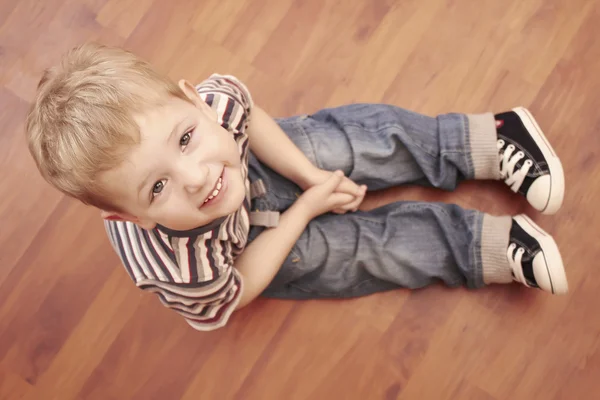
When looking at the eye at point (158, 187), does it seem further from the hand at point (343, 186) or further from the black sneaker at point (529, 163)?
the black sneaker at point (529, 163)

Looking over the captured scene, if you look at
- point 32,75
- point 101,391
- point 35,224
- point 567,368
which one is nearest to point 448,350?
point 567,368

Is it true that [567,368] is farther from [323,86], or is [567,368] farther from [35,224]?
[35,224]

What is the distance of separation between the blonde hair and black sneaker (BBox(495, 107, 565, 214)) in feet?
1.69

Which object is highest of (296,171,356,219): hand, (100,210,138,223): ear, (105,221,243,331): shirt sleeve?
(296,171,356,219): hand

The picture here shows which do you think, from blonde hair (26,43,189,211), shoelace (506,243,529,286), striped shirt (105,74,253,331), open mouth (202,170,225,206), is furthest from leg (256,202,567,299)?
blonde hair (26,43,189,211)

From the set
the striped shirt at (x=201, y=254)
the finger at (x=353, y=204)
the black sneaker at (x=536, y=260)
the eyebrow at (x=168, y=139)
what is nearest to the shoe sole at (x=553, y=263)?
the black sneaker at (x=536, y=260)

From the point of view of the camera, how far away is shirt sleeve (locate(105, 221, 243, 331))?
65 centimetres

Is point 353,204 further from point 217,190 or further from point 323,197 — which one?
point 217,190

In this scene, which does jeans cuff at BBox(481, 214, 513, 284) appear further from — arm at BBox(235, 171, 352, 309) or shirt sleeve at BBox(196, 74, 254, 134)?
shirt sleeve at BBox(196, 74, 254, 134)

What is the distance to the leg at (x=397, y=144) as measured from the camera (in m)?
0.81

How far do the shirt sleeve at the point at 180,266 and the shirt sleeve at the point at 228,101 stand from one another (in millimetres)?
153

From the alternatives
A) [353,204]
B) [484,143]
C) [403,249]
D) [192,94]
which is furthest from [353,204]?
[192,94]

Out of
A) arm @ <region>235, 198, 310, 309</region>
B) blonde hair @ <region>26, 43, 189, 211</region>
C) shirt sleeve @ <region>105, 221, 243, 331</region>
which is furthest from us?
arm @ <region>235, 198, 310, 309</region>

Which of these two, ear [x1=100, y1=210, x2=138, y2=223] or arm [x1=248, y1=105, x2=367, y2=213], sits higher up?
arm [x1=248, y1=105, x2=367, y2=213]
